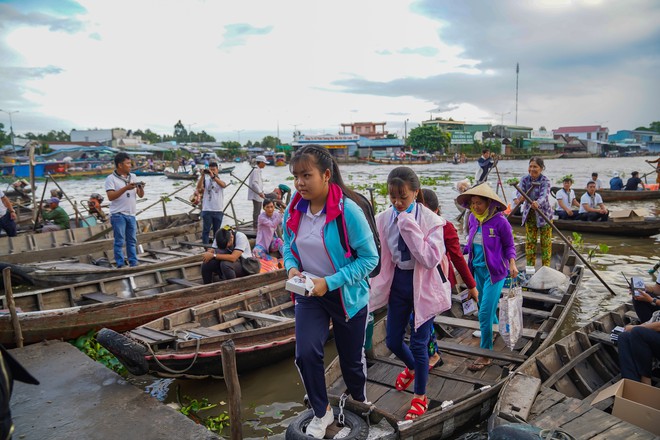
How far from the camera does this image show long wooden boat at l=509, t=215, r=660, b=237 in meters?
11.3

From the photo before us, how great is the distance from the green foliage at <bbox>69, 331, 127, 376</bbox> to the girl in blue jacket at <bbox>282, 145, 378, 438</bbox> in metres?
3.39

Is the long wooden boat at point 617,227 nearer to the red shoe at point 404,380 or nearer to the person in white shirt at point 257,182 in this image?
the person in white shirt at point 257,182

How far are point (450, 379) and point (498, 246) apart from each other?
1.24m

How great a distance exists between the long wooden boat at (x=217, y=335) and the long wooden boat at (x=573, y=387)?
262cm

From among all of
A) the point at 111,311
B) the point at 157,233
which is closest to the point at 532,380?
the point at 111,311

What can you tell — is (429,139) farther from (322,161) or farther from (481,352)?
(322,161)

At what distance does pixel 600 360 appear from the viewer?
424 cm

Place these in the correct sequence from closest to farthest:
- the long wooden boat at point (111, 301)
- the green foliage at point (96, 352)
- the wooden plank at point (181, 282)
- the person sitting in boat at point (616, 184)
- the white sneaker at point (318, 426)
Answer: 1. the white sneaker at point (318, 426)
2. the long wooden boat at point (111, 301)
3. the green foliage at point (96, 352)
4. the wooden plank at point (181, 282)
5. the person sitting in boat at point (616, 184)

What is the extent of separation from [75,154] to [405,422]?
51487 mm

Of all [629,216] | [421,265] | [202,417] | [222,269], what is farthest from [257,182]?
[629,216]

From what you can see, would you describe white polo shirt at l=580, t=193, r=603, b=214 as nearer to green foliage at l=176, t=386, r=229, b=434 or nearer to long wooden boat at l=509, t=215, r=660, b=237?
long wooden boat at l=509, t=215, r=660, b=237

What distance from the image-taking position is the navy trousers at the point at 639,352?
3.58 meters

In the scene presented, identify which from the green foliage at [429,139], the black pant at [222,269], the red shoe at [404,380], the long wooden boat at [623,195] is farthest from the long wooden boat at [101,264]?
the green foliage at [429,139]

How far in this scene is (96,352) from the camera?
17.8 ft
